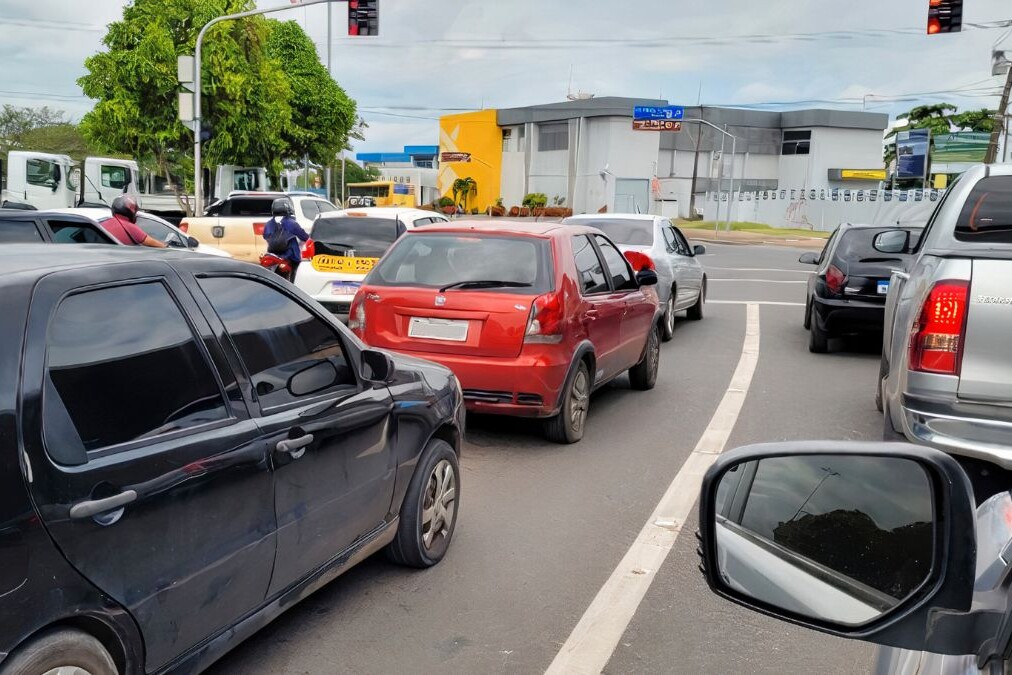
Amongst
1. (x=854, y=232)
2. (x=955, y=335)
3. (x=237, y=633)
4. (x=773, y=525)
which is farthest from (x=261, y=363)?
(x=854, y=232)

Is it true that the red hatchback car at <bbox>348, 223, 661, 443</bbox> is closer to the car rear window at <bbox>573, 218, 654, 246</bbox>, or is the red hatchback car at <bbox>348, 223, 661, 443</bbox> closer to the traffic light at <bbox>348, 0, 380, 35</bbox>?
the car rear window at <bbox>573, 218, 654, 246</bbox>

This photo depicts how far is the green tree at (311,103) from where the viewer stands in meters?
52.8

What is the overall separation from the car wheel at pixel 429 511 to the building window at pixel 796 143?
82025 mm

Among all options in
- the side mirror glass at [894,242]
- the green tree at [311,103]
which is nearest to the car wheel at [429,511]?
the side mirror glass at [894,242]

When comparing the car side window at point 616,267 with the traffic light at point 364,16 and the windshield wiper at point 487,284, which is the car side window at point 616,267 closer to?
the windshield wiper at point 487,284

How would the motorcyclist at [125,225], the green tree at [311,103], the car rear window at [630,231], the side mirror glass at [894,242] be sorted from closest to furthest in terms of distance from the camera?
the side mirror glass at [894,242] < the motorcyclist at [125,225] < the car rear window at [630,231] < the green tree at [311,103]

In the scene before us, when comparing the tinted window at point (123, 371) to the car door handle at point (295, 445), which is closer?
the tinted window at point (123, 371)

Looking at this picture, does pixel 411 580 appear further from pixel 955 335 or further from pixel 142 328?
pixel 955 335

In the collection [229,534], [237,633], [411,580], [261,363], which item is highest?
[261,363]

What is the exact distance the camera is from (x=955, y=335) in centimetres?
488

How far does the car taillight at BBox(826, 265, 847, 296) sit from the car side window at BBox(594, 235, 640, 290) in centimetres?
374

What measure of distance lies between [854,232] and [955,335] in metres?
7.96

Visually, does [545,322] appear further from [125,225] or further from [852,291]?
[852,291]

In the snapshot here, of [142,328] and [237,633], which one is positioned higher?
[142,328]
